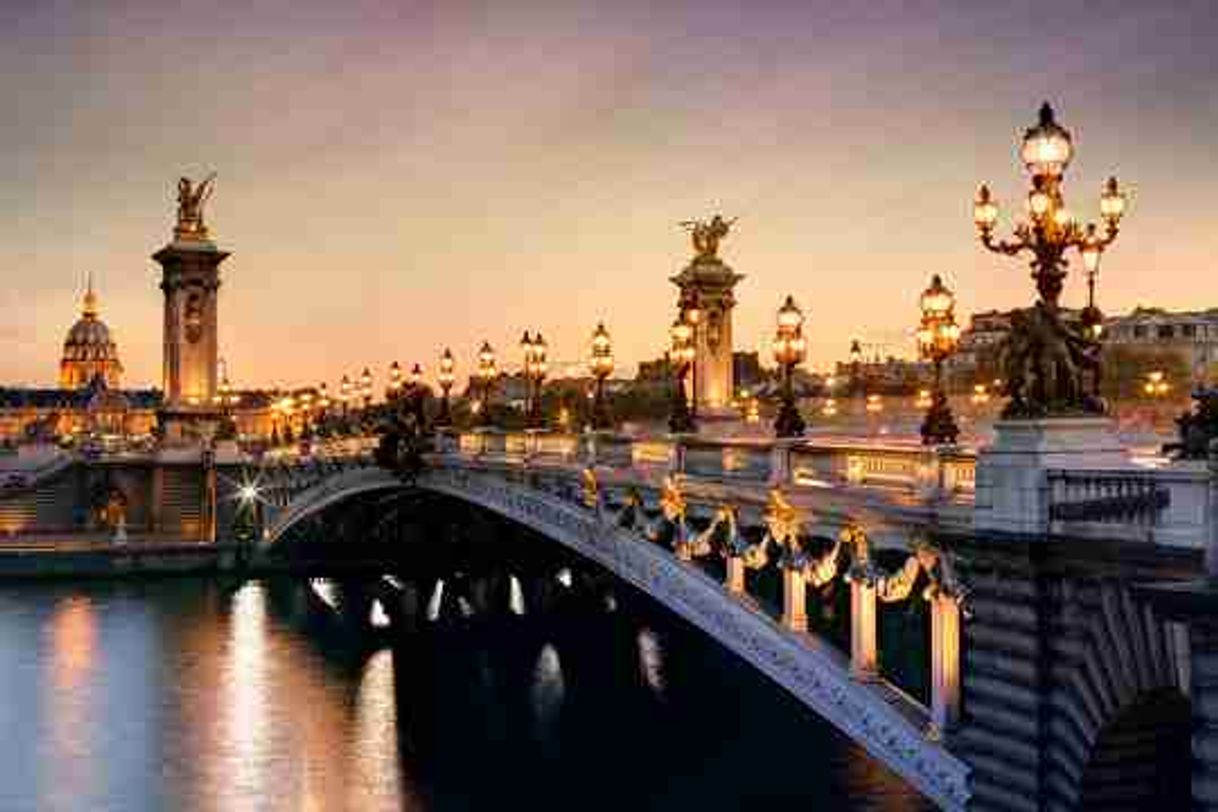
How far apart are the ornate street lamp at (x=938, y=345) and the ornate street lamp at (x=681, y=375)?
6.01 meters

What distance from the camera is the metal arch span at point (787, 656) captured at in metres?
19.8

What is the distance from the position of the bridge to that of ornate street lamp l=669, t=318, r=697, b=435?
1455 millimetres

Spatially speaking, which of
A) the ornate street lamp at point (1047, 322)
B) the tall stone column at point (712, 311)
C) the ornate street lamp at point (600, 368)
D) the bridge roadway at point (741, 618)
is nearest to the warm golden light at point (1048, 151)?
the ornate street lamp at point (1047, 322)

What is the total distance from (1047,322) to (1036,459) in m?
1.44

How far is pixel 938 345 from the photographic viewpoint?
24547 mm

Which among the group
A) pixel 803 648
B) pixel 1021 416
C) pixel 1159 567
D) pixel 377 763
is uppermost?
pixel 1021 416

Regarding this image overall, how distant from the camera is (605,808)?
31.3 meters

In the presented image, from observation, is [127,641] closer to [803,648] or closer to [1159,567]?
[803,648]

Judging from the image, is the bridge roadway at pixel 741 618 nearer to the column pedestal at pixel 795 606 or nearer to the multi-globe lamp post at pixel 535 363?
the column pedestal at pixel 795 606

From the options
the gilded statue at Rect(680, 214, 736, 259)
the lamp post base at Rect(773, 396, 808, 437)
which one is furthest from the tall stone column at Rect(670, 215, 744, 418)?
the lamp post base at Rect(773, 396, 808, 437)

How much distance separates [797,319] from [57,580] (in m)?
49.2

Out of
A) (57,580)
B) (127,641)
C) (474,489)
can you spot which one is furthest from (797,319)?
(57,580)

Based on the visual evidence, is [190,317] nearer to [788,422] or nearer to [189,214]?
[189,214]

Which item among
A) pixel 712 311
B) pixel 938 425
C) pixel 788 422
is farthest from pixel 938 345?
pixel 712 311
